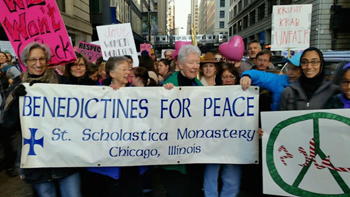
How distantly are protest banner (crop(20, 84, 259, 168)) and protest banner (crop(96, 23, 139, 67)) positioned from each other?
3.16 m

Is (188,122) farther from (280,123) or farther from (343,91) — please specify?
(343,91)

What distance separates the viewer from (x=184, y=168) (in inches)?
107

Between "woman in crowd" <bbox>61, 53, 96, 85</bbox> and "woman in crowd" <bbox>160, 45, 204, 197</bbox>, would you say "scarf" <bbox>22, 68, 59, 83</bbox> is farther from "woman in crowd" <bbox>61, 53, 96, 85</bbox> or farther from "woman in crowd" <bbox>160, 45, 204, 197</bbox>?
"woman in crowd" <bbox>160, 45, 204, 197</bbox>

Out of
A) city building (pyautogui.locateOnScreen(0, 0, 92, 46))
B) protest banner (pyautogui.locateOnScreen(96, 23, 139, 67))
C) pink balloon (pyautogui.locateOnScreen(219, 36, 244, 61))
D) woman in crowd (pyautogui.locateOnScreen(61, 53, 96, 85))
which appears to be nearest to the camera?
woman in crowd (pyautogui.locateOnScreen(61, 53, 96, 85))

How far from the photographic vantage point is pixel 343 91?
7.67ft

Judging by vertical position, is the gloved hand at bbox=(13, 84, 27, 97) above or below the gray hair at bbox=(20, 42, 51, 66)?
below

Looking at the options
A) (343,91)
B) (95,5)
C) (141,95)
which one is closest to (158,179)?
(141,95)

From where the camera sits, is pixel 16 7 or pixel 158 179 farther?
pixel 158 179

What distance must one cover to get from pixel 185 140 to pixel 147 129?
0.39 meters

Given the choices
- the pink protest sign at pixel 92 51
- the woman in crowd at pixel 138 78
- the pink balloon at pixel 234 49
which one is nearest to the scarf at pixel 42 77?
the woman in crowd at pixel 138 78

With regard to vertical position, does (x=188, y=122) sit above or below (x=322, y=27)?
below

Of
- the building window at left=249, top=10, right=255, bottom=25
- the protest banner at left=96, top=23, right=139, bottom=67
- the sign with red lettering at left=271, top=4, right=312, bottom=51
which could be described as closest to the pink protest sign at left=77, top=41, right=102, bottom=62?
the protest banner at left=96, top=23, right=139, bottom=67

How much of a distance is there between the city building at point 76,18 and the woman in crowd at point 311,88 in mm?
12664

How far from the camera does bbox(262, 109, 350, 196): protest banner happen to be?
2268 millimetres
